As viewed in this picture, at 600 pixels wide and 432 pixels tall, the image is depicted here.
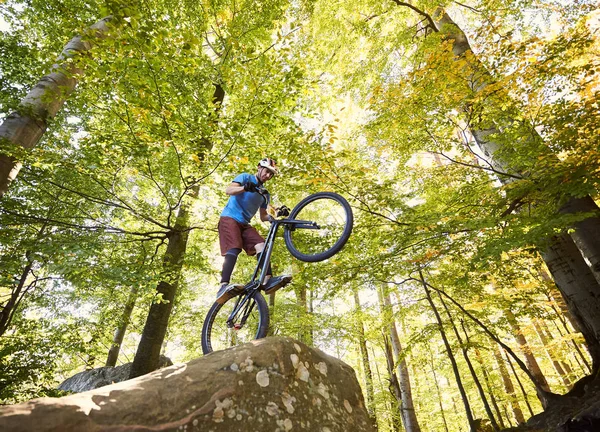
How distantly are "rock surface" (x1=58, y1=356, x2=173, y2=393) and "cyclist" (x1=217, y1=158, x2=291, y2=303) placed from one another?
7.86m

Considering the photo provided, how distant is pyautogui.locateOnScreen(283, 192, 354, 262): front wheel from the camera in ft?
11.3

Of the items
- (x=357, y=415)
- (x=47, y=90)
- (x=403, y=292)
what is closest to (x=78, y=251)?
(x=47, y=90)

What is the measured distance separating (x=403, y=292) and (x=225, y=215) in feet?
26.2

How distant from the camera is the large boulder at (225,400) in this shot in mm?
1826

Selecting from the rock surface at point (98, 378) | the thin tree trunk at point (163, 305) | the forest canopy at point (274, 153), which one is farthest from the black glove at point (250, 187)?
the rock surface at point (98, 378)

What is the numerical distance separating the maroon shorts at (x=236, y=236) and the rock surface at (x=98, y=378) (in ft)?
26.1

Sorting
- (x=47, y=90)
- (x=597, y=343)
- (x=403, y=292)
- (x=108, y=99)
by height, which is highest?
(x=108, y=99)

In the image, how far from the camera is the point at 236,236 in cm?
418

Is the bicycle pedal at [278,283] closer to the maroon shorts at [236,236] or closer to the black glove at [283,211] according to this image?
the maroon shorts at [236,236]

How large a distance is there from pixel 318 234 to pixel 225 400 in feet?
14.9

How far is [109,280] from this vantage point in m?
5.60

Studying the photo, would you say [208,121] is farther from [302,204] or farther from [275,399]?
[275,399]

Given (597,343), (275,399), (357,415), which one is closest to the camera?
(275,399)

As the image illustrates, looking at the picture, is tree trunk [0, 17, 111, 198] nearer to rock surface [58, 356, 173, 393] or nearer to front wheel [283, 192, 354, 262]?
front wheel [283, 192, 354, 262]
